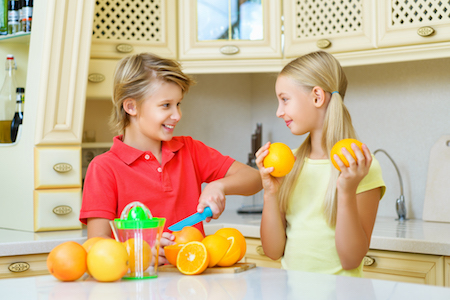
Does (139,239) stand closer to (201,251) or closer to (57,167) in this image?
(201,251)

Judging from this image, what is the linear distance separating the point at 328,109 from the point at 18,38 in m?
1.26

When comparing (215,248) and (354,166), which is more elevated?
(354,166)

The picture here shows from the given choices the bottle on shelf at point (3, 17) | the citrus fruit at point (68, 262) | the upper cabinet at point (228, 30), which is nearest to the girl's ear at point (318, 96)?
the citrus fruit at point (68, 262)

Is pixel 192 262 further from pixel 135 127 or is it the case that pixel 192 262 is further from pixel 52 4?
pixel 52 4

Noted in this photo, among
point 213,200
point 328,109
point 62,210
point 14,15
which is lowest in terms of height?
point 62,210

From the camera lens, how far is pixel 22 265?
1501 mm

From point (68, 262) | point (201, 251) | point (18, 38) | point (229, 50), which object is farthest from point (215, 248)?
point (18, 38)

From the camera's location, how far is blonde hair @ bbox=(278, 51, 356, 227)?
3.69ft

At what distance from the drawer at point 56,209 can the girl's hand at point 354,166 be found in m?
1.08

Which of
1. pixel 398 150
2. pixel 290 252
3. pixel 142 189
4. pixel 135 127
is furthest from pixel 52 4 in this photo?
pixel 398 150

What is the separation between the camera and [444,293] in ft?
2.18

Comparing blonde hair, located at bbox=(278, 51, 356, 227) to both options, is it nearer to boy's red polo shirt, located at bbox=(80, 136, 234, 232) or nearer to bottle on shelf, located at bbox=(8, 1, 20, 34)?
boy's red polo shirt, located at bbox=(80, 136, 234, 232)

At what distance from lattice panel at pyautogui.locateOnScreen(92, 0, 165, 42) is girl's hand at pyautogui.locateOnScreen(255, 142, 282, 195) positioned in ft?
3.52

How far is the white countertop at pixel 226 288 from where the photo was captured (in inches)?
26.1
